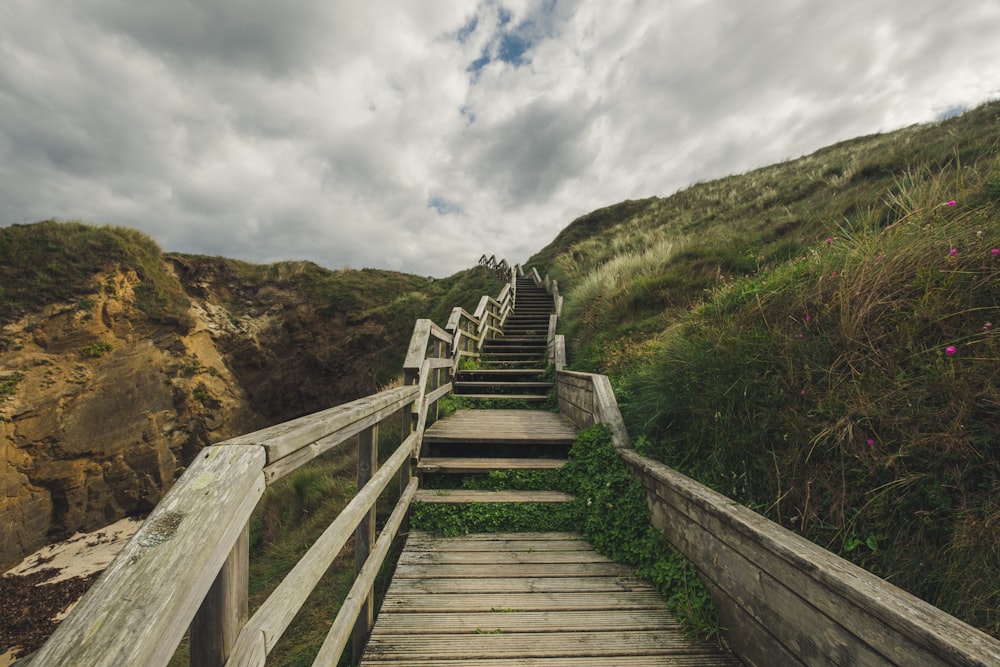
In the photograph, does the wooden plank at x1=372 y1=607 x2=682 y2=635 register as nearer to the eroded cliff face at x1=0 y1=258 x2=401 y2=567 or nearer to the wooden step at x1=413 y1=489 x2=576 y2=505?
the wooden step at x1=413 y1=489 x2=576 y2=505

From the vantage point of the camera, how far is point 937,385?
1812 mm

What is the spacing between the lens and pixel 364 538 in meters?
2.31

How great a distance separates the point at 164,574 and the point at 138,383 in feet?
48.8

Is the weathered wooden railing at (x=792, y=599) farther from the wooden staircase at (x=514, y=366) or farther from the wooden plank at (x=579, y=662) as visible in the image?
the wooden staircase at (x=514, y=366)

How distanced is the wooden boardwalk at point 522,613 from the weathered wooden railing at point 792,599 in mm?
353

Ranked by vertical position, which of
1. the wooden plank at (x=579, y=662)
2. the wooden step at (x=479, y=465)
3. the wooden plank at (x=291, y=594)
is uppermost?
the wooden plank at (x=291, y=594)

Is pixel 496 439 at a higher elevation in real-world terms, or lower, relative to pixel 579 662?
higher

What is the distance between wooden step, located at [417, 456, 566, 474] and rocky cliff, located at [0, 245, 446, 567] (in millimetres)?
11613

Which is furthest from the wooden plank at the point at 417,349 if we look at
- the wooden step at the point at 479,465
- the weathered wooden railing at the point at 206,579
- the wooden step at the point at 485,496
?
the weathered wooden railing at the point at 206,579

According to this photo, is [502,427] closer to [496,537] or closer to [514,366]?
[496,537]

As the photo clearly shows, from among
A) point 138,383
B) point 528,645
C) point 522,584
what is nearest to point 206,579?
point 528,645

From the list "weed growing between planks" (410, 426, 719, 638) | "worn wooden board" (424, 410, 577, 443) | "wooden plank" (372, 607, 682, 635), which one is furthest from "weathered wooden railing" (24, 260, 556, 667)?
"worn wooden board" (424, 410, 577, 443)

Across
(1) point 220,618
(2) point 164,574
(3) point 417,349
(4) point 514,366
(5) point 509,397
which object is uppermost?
(3) point 417,349

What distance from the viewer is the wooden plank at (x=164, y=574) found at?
0.66 m
